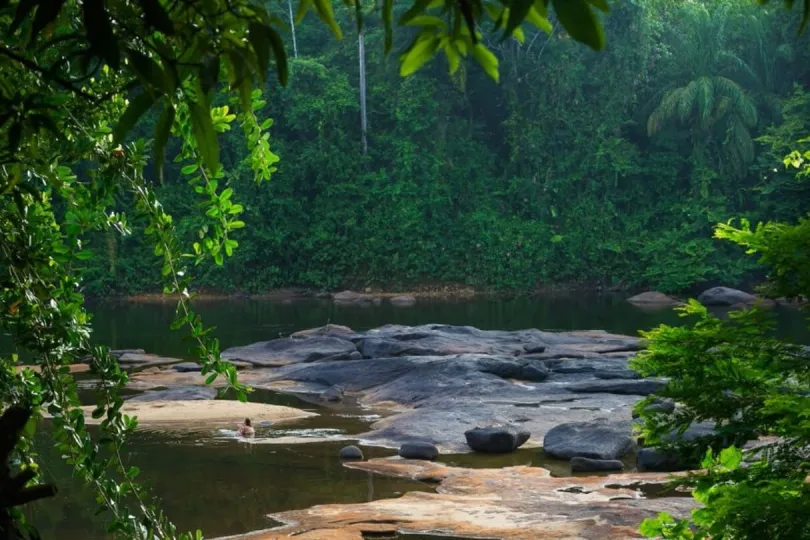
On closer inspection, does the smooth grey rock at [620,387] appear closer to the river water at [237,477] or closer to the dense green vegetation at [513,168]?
the river water at [237,477]

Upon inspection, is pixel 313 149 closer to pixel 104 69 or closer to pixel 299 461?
pixel 299 461

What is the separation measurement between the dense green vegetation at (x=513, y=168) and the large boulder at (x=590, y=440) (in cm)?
2316

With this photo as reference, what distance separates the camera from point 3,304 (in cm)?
271

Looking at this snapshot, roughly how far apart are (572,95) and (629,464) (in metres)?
26.5

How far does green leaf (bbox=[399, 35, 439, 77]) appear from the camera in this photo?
1.46 m

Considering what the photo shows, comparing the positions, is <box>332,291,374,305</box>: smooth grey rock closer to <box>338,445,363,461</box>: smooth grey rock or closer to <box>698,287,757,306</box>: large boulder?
<box>698,287,757,306</box>: large boulder

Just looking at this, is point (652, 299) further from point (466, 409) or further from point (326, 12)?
point (326, 12)

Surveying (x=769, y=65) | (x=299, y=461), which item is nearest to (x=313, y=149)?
(x=769, y=65)

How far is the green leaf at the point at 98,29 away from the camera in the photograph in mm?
1141

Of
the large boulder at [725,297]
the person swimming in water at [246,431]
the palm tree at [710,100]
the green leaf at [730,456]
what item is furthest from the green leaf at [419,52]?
the palm tree at [710,100]

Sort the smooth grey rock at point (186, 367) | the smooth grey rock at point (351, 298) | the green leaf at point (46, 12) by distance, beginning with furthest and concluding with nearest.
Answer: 1. the smooth grey rock at point (351, 298)
2. the smooth grey rock at point (186, 367)
3. the green leaf at point (46, 12)

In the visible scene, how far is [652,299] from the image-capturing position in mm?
30078

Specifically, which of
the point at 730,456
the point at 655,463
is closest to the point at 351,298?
the point at 655,463

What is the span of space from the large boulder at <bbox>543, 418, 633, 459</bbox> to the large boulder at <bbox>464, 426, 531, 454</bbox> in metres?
0.32
